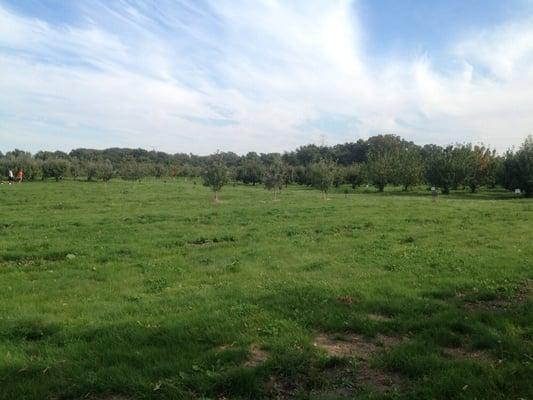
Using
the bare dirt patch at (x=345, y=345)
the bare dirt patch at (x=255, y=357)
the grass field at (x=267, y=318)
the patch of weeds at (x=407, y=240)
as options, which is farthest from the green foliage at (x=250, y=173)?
the bare dirt patch at (x=255, y=357)

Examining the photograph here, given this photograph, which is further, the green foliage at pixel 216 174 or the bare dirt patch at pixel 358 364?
the green foliage at pixel 216 174

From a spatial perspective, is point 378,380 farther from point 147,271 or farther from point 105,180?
point 105,180

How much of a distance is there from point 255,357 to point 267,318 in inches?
56.6

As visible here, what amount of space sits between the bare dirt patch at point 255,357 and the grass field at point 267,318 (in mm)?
51

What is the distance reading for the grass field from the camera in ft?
18.1

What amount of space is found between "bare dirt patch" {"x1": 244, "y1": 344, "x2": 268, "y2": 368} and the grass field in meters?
0.05

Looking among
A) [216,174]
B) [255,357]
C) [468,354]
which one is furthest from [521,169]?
[255,357]

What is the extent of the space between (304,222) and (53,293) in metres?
14.0

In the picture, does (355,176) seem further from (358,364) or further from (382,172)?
(358,364)

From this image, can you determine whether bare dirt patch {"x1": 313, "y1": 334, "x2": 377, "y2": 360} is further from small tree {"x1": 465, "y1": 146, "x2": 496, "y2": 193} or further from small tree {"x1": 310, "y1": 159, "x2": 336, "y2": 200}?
small tree {"x1": 465, "y1": 146, "x2": 496, "y2": 193}

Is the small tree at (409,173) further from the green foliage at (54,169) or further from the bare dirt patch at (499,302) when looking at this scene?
the green foliage at (54,169)

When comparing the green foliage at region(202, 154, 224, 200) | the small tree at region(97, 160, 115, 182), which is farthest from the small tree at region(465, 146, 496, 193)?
the small tree at region(97, 160, 115, 182)

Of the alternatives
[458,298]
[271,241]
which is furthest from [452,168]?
[458,298]

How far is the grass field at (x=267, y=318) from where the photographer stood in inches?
217
